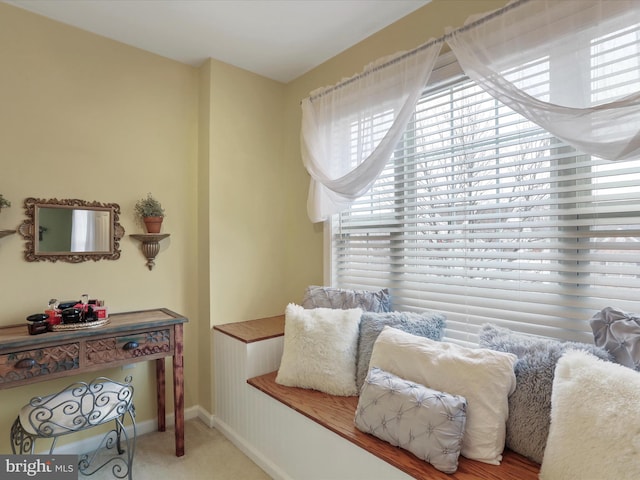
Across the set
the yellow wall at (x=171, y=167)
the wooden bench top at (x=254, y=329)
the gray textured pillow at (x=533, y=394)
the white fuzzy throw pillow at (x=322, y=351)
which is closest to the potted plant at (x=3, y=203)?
the yellow wall at (x=171, y=167)

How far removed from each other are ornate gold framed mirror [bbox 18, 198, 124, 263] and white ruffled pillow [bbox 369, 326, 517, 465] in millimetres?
1988

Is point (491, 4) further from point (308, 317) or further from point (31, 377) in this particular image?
point (31, 377)

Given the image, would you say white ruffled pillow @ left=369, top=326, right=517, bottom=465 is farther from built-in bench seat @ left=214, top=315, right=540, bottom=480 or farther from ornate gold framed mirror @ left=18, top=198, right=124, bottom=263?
ornate gold framed mirror @ left=18, top=198, right=124, bottom=263

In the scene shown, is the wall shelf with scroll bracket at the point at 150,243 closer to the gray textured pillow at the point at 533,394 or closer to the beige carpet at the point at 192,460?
the beige carpet at the point at 192,460

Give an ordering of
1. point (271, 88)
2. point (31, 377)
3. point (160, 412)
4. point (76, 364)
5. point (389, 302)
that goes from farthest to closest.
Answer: point (271, 88) → point (160, 412) → point (389, 302) → point (76, 364) → point (31, 377)

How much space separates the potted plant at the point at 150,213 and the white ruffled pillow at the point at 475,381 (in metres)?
1.83

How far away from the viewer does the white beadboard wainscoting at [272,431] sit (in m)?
1.51

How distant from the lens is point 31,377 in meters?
1.68

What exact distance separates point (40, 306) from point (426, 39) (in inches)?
109

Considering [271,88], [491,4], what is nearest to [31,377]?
[271,88]

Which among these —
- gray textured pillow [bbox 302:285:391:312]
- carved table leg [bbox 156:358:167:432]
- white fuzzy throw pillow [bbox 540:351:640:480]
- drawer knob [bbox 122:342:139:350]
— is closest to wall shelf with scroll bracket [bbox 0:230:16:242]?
drawer knob [bbox 122:342:139:350]

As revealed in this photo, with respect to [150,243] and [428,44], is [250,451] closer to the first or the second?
[150,243]

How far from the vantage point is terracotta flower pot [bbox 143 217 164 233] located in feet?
7.75

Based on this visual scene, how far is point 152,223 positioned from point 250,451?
5.30ft
